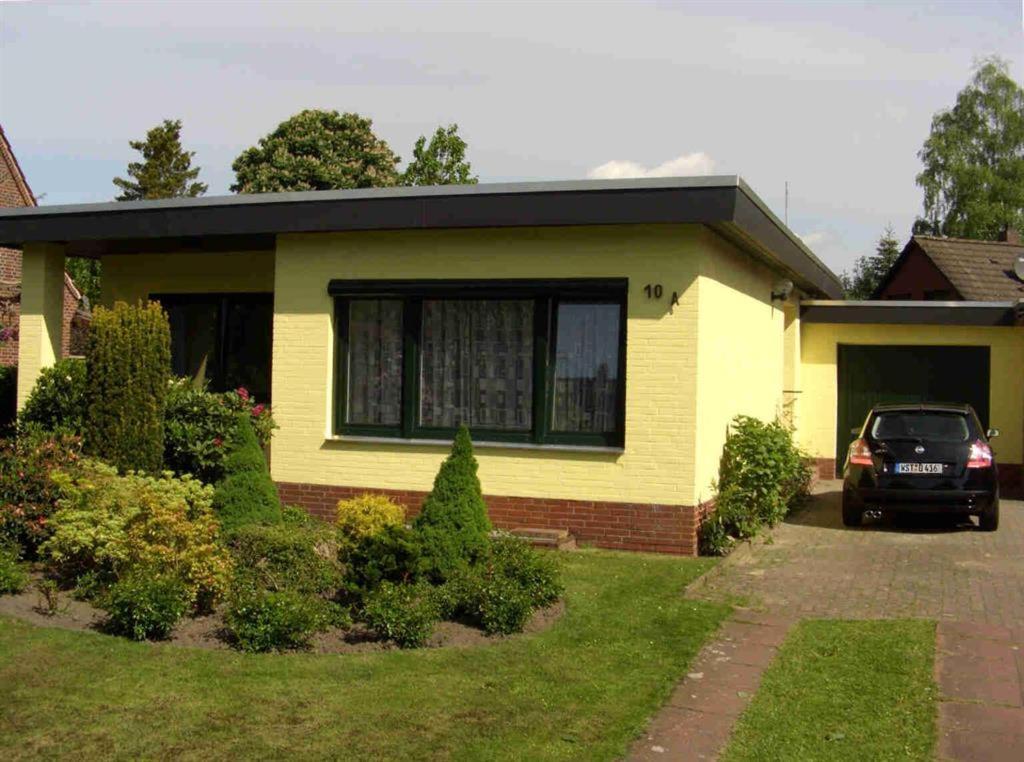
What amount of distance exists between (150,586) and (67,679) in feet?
3.45

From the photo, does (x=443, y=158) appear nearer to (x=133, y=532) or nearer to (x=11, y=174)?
(x=11, y=174)

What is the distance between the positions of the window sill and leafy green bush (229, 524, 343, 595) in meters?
2.83

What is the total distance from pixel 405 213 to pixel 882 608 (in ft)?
19.8

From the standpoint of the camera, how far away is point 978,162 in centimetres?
4544

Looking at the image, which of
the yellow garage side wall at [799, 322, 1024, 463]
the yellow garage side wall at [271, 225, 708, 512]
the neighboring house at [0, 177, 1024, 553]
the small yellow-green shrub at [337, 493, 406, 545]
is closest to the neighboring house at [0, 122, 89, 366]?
the neighboring house at [0, 177, 1024, 553]

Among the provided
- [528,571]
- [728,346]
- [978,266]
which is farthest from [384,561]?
[978,266]

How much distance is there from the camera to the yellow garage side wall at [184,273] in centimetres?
1448

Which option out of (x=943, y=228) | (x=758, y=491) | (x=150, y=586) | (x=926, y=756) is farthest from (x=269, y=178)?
(x=926, y=756)

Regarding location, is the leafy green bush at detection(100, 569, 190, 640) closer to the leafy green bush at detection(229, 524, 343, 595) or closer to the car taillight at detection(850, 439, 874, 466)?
the leafy green bush at detection(229, 524, 343, 595)

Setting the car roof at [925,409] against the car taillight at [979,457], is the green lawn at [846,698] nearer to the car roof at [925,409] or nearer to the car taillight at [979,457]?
the car taillight at [979,457]

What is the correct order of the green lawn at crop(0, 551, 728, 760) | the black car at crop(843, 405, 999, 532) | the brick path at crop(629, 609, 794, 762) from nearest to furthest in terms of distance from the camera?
the green lawn at crop(0, 551, 728, 760) → the brick path at crop(629, 609, 794, 762) → the black car at crop(843, 405, 999, 532)

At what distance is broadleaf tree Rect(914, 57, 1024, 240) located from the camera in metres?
44.1

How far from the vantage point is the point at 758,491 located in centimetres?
1197

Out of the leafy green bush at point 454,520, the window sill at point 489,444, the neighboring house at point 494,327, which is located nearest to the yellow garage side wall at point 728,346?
the neighboring house at point 494,327
